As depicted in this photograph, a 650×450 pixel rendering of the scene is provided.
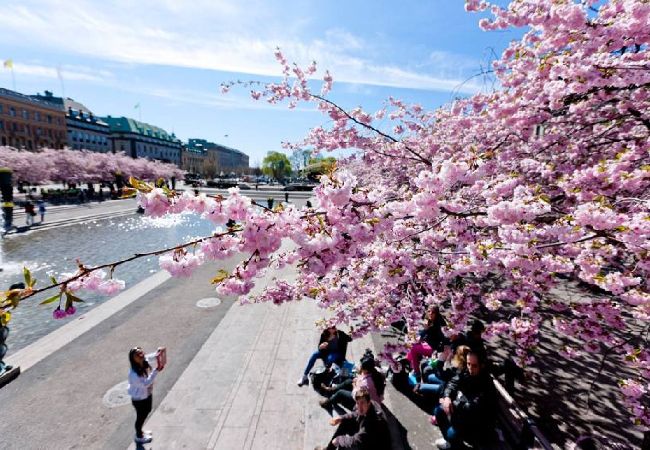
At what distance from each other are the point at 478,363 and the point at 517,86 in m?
5.13

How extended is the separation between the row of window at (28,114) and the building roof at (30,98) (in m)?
1.81

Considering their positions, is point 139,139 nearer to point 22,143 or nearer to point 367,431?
point 22,143

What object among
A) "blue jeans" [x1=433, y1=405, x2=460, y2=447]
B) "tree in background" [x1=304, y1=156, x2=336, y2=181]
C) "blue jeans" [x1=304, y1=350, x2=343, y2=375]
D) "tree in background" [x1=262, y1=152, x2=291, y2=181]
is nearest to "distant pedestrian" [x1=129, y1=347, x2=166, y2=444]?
"blue jeans" [x1=304, y1=350, x2=343, y2=375]

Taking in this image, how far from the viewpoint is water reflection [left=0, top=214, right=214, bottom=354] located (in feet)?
31.6

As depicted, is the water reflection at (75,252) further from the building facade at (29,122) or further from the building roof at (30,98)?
the building roof at (30,98)

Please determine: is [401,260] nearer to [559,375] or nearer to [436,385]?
[436,385]

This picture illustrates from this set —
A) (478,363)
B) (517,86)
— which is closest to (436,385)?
(478,363)

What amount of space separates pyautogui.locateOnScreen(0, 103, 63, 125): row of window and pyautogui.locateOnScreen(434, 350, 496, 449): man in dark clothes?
287 feet

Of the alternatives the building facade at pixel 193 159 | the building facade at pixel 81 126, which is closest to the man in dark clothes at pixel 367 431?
the building facade at pixel 81 126

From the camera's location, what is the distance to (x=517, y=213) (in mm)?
3346

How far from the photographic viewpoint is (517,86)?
6.27 m

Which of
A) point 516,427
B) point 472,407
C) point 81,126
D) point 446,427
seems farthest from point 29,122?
point 516,427

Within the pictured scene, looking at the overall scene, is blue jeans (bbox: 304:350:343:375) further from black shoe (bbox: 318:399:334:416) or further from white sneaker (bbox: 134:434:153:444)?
white sneaker (bbox: 134:434:153:444)

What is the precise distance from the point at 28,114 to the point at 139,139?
32523 mm
